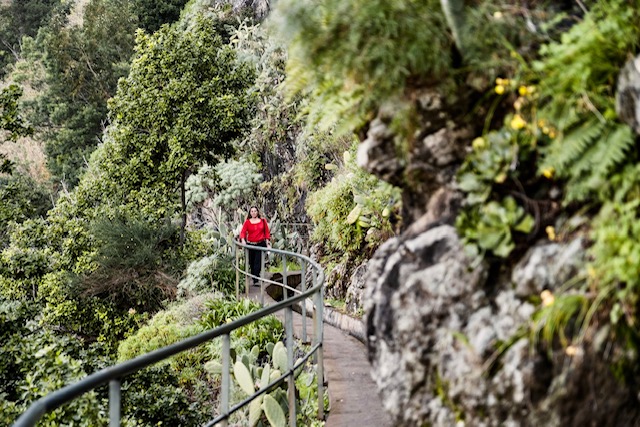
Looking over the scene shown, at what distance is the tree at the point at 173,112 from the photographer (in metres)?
14.8

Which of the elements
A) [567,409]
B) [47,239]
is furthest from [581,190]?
[47,239]

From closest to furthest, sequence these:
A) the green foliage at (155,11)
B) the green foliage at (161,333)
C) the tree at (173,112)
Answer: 1. the green foliage at (161,333)
2. the tree at (173,112)
3. the green foliage at (155,11)

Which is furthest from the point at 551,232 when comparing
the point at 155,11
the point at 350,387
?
the point at 155,11

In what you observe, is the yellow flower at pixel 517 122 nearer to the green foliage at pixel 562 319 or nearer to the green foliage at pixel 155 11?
the green foliage at pixel 562 319

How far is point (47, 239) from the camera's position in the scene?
1608 cm

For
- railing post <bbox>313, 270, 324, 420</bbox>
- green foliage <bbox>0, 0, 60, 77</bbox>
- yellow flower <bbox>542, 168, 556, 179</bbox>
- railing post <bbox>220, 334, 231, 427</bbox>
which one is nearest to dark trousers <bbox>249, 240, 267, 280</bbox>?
railing post <bbox>313, 270, 324, 420</bbox>

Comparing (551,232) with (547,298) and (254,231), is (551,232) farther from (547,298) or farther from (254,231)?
(254,231)

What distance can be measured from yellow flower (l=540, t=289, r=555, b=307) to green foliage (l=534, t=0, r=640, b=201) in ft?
1.22

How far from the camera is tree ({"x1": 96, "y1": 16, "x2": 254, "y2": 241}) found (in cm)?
1478

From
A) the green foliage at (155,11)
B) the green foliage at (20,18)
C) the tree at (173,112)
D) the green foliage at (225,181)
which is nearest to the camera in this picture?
the tree at (173,112)

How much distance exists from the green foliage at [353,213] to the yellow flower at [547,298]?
7180mm

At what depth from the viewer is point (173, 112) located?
15.1m

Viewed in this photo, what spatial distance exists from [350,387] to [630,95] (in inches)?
170

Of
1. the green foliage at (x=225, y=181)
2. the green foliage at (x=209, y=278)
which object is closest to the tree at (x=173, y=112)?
the green foliage at (x=225, y=181)
